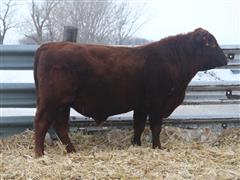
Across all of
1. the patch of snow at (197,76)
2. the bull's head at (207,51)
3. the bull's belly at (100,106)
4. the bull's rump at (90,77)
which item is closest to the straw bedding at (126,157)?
the bull's belly at (100,106)

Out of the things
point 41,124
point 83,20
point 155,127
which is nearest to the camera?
point 41,124

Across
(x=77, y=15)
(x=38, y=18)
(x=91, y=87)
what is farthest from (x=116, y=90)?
(x=38, y=18)

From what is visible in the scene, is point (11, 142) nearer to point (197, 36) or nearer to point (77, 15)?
point (197, 36)

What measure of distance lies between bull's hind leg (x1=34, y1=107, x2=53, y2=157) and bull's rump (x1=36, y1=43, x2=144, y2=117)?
0.47ft

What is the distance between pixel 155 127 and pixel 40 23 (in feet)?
75.9

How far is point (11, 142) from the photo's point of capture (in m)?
5.78

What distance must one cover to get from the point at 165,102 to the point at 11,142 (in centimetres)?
203

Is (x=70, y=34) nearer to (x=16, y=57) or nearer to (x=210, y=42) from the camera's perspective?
(x=16, y=57)

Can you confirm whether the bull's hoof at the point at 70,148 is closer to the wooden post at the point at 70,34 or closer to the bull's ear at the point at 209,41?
the wooden post at the point at 70,34

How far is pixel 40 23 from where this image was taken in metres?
27.9

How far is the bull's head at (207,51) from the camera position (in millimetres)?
6031

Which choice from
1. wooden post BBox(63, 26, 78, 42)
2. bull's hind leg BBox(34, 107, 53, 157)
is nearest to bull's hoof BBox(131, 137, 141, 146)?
bull's hind leg BBox(34, 107, 53, 157)

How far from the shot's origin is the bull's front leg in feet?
19.0

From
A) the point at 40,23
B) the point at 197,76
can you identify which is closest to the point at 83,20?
the point at 40,23
